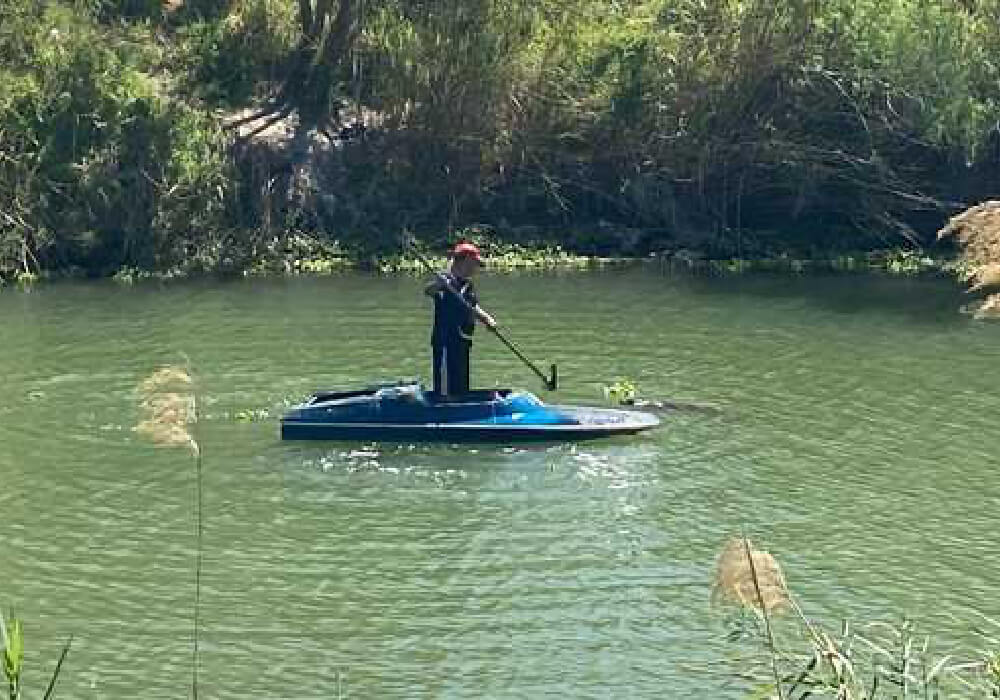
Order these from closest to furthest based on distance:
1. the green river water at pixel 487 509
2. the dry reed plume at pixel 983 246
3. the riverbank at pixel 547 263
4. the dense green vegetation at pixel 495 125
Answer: the dry reed plume at pixel 983 246, the green river water at pixel 487 509, the riverbank at pixel 547 263, the dense green vegetation at pixel 495 125

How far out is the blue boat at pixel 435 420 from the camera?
18.3 metres

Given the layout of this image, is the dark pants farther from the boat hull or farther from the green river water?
→ the green river water

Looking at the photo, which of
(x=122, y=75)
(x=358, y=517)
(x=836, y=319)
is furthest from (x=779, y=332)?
(x=122, y=75)

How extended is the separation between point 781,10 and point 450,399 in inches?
667

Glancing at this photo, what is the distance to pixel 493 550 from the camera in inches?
592

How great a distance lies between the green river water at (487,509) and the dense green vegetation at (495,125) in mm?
6338

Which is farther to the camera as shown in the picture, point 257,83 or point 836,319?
point 257,83

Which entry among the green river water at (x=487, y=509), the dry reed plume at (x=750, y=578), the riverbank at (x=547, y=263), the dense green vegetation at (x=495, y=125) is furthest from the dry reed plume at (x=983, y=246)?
the dense green vegetation at (x=495, y=125)

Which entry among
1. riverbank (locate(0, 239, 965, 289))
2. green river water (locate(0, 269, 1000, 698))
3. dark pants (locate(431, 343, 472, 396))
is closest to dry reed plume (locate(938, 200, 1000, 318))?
green river water (locate(0, 269, 1000, 698))

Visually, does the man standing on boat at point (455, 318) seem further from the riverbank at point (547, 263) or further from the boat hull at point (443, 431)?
the riverbank at point (547, 263)

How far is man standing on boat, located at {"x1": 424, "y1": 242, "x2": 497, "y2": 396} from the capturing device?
58.9 ft

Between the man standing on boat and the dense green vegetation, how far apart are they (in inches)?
573

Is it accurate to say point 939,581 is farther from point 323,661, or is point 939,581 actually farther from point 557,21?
point 557,21

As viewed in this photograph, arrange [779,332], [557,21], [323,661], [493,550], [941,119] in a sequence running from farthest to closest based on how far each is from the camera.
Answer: [557,21], [941,119], [779,332], [493,550], [323,661]
